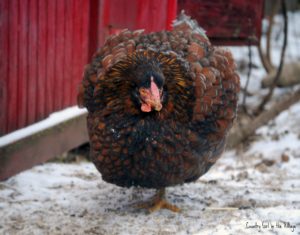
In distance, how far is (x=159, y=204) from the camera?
3.71 meters

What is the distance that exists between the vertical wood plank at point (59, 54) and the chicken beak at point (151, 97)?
1.60 meters

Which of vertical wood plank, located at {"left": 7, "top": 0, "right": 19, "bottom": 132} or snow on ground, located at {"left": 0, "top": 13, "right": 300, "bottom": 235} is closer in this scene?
snow on ground, located at {"left": 0, "top": 13, "right": 300, "bottom": 235}

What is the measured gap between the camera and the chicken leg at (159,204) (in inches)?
145

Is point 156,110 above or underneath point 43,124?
above

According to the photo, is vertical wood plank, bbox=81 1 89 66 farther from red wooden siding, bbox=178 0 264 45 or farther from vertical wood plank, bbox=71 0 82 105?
red wooden siding, bbox=178 0 264 45

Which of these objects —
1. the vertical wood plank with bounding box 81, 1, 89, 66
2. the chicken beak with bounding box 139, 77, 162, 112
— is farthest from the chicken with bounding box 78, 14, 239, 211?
the vertical wood plank with bounding box 81, 1, 89, 66

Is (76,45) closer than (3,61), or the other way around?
(3,61)

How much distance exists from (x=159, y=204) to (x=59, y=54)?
1544mm

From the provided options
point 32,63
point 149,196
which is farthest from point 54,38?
point 149,196

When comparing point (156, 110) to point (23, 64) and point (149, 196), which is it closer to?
point (149, 196)

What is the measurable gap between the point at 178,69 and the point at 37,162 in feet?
5.15

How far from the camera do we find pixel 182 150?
3.29m

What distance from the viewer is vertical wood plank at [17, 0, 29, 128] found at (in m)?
3.85

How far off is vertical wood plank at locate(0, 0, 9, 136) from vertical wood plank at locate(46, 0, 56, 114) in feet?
1.83
